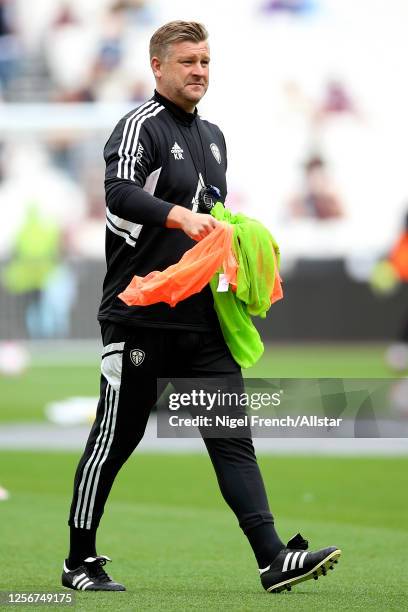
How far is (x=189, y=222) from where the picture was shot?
193 inches

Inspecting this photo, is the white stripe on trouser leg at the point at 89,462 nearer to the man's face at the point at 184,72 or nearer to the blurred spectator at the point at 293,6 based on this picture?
Result: the man's face at the point at 184,72

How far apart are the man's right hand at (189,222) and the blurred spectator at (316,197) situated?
25.1 meters

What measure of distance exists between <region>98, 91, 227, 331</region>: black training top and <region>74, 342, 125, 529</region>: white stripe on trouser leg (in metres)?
0.15

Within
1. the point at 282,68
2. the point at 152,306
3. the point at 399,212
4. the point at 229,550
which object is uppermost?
the point at 282,68

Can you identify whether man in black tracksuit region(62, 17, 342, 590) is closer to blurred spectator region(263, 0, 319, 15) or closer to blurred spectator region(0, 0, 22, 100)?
blurred spectator region(0, 0, 22, 100)

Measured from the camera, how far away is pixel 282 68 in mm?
33188

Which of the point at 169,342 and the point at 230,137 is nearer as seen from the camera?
the point at 169,342

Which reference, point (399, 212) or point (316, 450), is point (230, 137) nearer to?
point (399, 212)

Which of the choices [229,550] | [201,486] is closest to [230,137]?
[201,486]

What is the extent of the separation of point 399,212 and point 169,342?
26067 millimetres

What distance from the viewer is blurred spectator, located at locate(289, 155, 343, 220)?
98.5ft

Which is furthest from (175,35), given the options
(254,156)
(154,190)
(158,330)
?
Result: (254,156)

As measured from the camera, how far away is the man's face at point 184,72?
208 inches

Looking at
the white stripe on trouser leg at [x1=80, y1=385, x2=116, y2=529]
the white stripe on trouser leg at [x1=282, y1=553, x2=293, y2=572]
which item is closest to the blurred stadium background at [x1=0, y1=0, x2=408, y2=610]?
the white stripe on trouser leg at [x1=80, y1=385, x2=116, y2=529]
